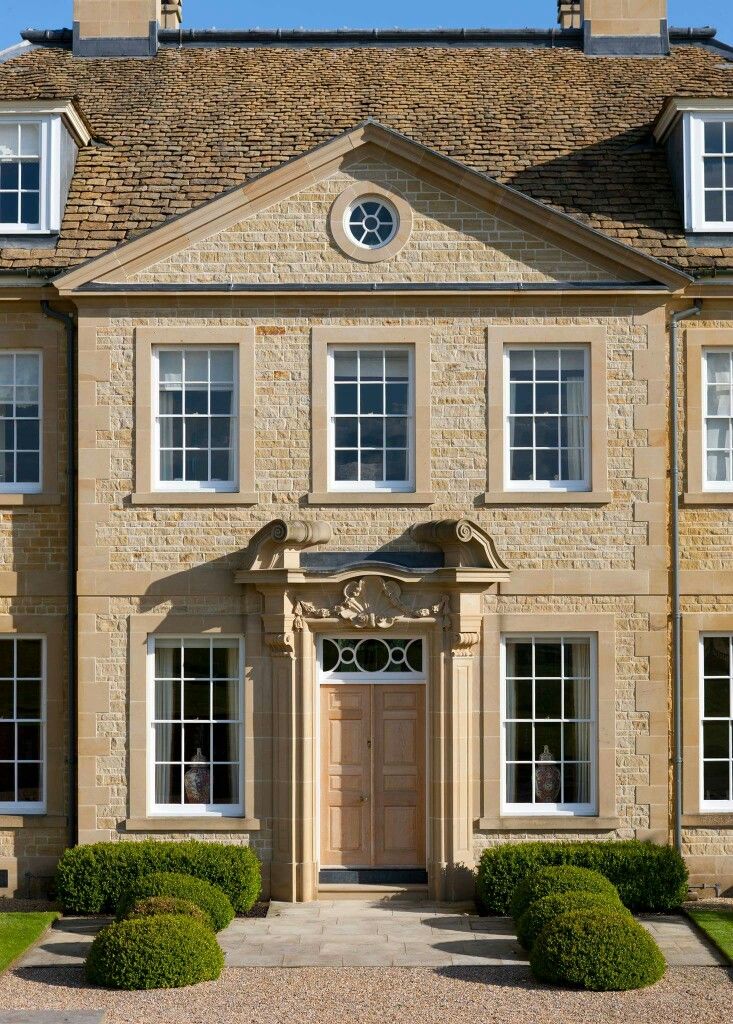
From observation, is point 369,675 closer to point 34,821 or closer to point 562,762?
point 562,762

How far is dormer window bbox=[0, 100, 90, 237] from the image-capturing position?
18984mm

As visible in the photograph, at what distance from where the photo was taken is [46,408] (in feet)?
60.4

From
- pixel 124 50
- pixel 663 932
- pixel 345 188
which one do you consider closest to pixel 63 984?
pixel 663 932

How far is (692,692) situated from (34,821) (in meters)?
8.75

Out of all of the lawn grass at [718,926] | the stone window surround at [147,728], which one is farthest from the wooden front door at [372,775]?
the lawn grass at [718,926]

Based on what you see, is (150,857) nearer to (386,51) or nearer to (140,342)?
(140,342)

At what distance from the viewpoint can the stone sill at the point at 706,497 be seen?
18250 mm

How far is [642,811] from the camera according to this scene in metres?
17.8

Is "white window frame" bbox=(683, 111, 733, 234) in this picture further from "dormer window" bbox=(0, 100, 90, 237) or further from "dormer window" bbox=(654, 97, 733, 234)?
"dormer window" bbox=(0, 100, 90, 237)

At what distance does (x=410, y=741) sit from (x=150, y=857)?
142 inches

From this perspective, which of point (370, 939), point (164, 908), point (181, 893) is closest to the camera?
point (164, 908)


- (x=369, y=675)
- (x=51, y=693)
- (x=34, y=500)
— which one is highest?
(x=34, y=500)

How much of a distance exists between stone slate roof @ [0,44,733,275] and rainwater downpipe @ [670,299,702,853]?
1000 millimetres

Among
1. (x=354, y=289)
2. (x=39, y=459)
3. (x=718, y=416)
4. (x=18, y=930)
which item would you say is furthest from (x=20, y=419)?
(x=718, y=416)
